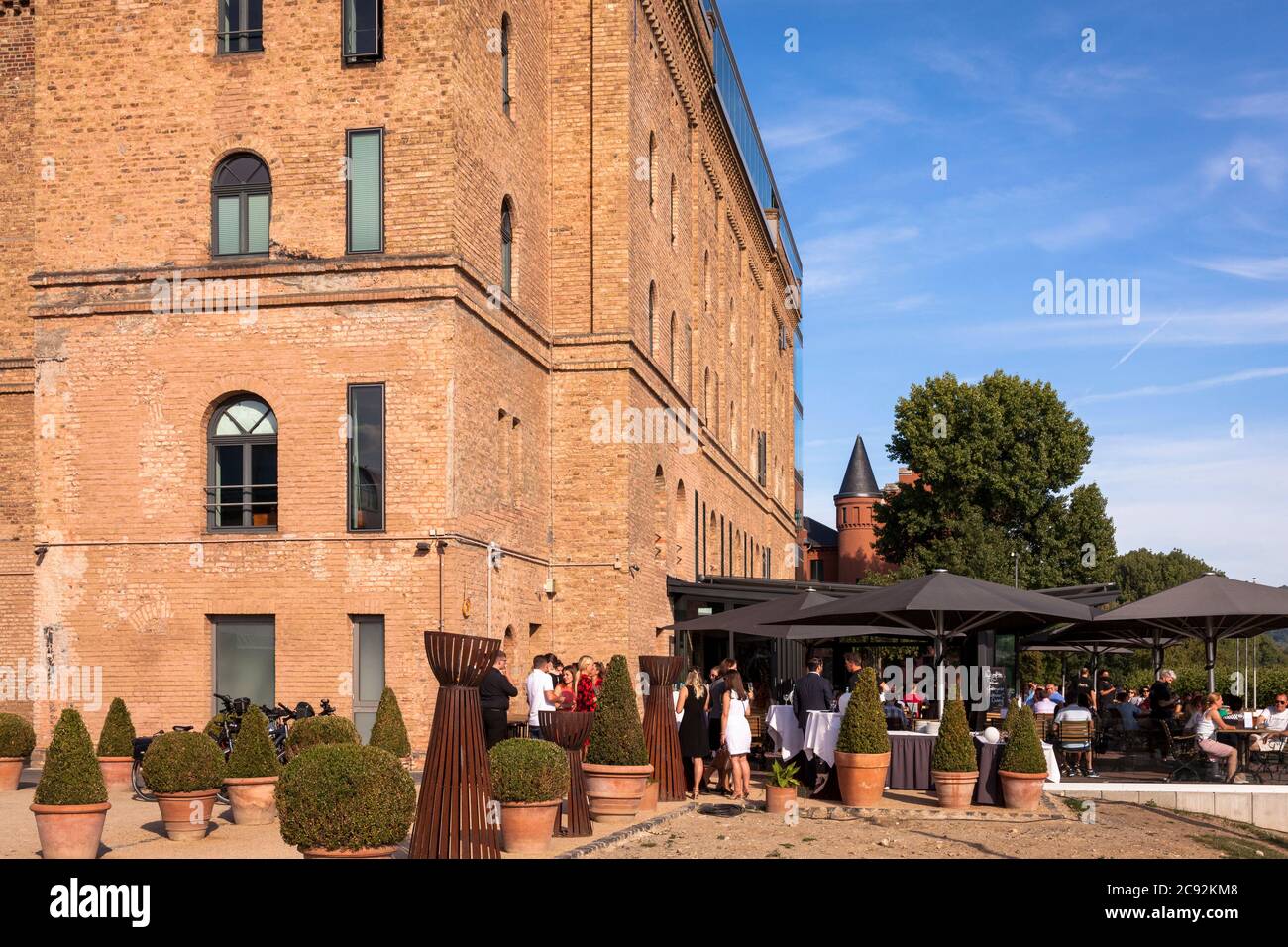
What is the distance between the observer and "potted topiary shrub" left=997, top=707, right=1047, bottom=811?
16719 mm

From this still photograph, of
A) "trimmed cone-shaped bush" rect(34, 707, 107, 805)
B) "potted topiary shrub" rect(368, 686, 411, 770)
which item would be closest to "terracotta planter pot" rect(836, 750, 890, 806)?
"potted topiary shrub" rect(368, 686, 411, 770)

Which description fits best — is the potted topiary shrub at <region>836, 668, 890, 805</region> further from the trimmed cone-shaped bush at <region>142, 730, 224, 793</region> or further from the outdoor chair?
the trimmed cone-shaped bush at <region>142, 730, 224, 793</region>

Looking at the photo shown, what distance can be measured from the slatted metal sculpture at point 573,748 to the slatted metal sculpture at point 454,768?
2894mm

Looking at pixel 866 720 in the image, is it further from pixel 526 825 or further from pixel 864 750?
pixel 526 825

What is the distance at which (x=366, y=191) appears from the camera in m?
23.5

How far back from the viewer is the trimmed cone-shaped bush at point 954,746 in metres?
16.9

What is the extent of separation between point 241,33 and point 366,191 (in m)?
3.56

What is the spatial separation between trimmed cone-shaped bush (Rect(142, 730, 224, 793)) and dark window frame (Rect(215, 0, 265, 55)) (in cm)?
1370

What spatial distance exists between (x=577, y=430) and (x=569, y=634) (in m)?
3.99

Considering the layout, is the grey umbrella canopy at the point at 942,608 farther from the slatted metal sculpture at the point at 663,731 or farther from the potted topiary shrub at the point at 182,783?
the potted topiary shrub at the point at 182,783

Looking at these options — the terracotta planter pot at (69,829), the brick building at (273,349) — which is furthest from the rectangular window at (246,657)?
the terracotta planter pot at (69,829)

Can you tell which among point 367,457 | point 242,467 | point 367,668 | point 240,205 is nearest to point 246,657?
point 367,668

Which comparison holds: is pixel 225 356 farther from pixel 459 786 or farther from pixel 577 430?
pixel 459 786

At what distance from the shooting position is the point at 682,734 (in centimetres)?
1870
